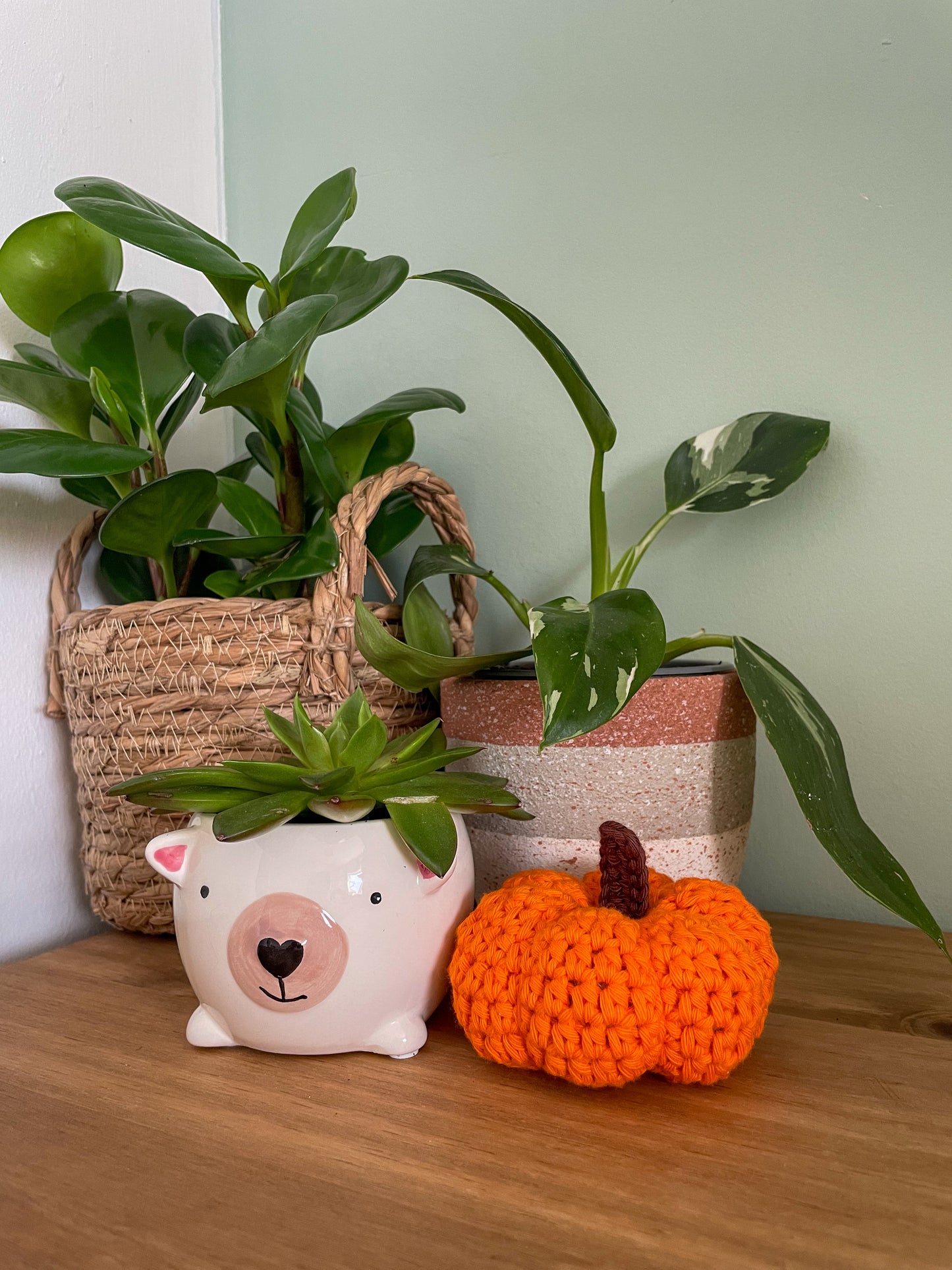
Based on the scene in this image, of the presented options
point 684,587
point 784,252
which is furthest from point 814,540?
point 784,252

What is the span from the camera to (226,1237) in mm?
397

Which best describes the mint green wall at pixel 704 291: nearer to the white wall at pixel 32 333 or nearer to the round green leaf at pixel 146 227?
the white wall at pixel 32 333

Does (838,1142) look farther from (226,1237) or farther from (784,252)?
(784,252)

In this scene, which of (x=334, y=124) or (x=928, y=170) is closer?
(x=928, y=170)

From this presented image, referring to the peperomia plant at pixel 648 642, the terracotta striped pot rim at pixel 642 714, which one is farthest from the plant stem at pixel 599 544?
the terracotta striped pot rim at pixel 642 714

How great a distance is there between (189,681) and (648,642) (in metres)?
0.40

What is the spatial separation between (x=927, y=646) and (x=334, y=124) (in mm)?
856

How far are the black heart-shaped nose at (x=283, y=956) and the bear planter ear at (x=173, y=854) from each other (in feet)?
0.27

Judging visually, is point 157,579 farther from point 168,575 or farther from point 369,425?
point 369,425

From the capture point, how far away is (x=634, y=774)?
0.69 metres

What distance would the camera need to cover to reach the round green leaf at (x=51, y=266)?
79cm

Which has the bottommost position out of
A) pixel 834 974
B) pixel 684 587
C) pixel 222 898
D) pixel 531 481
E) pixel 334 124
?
pixel 834 974

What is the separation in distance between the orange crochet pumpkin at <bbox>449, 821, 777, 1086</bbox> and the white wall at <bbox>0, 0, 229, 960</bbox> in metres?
0.50

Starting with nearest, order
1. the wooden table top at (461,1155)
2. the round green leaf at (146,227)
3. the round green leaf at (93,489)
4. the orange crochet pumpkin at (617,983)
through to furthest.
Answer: the wooden table top at (461,1155) → the orange crochet pumpkin at (617,983) → the round green leaf at (146,227) → the round green leaf at (93,489)
